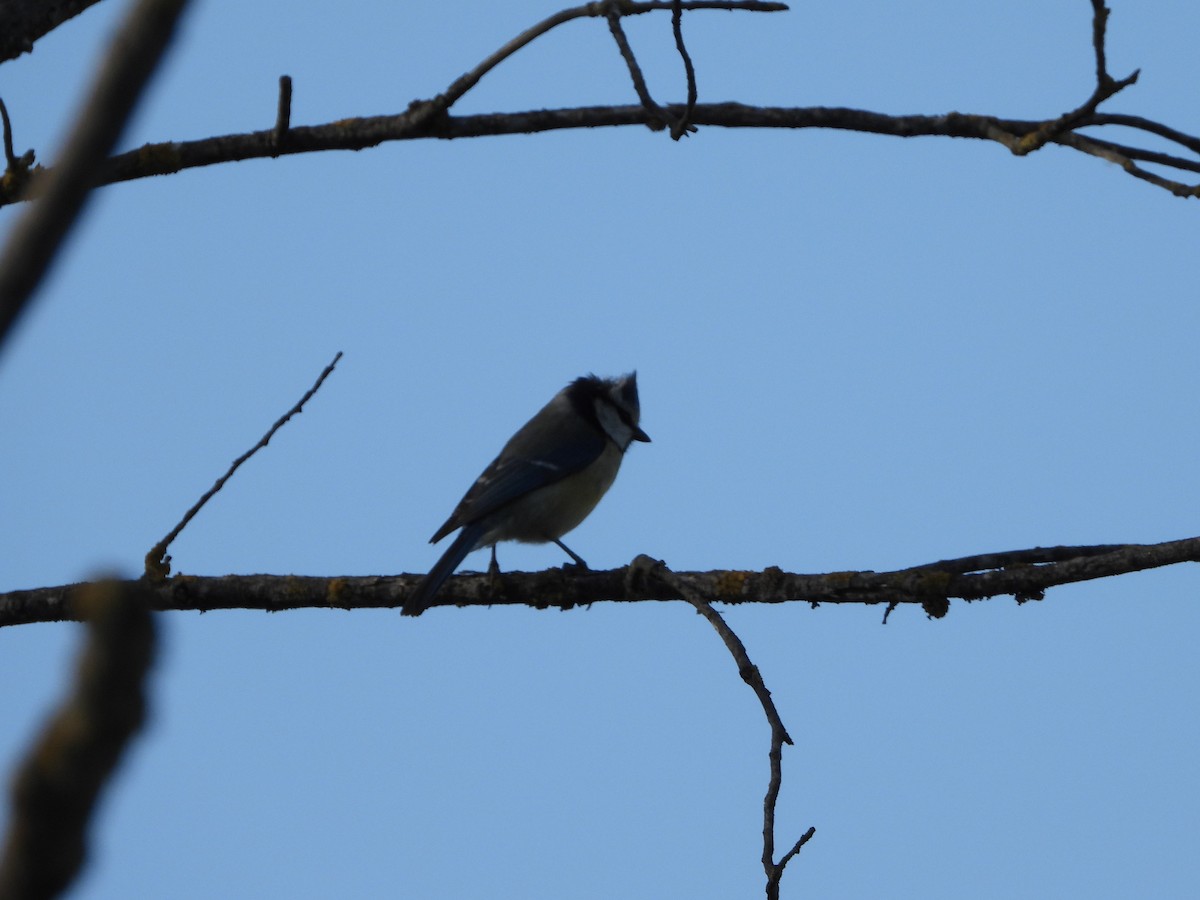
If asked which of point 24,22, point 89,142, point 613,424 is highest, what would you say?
point 24,22

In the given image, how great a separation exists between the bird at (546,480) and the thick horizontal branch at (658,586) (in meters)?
0.91

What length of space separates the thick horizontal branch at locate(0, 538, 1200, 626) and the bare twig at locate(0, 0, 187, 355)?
292 centimetres

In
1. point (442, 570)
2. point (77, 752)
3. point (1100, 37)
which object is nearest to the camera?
point (77, 752)

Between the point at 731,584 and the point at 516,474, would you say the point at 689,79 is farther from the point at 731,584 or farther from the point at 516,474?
the point at 516,474

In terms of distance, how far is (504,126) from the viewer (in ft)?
11.9

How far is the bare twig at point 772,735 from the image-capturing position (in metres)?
2.49

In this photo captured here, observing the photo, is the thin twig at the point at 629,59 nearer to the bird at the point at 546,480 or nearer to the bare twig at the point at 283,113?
the bare twig at the point at 283,113

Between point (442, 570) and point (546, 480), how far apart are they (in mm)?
1418

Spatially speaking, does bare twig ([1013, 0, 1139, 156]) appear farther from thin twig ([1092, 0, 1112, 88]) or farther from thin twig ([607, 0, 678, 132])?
thin twig ([607, 0, 678, 132])

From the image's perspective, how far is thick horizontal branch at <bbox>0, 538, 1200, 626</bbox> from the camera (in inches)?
135

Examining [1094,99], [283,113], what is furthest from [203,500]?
[1094,99]

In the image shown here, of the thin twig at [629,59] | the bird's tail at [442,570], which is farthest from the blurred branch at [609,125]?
the bird's tail at [442,570]

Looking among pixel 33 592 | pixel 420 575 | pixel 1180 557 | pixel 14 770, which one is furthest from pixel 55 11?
pixel 14 770

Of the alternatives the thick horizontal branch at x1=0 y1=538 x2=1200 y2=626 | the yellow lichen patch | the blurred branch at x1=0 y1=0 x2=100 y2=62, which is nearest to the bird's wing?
the thick horizontal branch at x1=0 y1=538 x2=1200 y2=626
